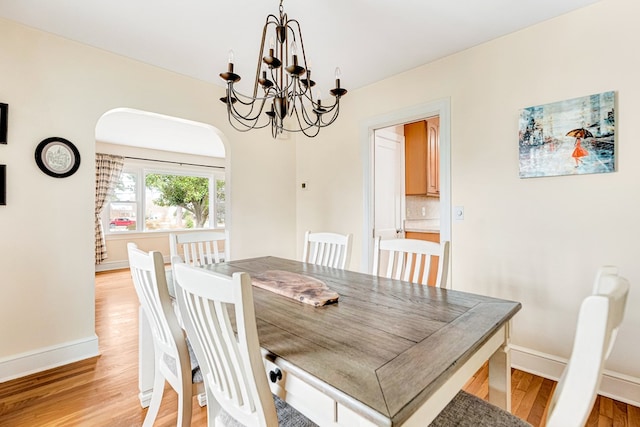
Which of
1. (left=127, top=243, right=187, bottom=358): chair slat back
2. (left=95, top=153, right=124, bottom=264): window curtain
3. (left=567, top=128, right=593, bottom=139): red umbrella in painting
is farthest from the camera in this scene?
(left=95, top=153, right=124, bottom=264): window curtain

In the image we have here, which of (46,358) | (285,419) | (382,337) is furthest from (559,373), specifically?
(46,358)

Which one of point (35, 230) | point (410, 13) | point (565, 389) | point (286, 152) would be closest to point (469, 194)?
point (410, 13)

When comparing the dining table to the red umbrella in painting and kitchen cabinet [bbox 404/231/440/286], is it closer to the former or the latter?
the red umbrella in painting

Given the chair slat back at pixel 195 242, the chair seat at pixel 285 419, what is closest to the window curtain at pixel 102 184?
the chair slat back at pixel 195 242

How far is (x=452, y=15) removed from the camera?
1.93 metres

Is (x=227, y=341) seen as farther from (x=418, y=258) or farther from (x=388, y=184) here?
(x=388, y=184)

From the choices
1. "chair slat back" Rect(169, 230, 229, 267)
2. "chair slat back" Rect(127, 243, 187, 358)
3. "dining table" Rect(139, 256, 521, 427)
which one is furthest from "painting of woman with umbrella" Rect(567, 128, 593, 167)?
"chair slat back" Rect(169, 230, 229, 267)

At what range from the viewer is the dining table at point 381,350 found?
0.69 metres

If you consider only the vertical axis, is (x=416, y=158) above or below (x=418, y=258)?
above

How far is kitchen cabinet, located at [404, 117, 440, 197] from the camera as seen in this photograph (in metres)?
3.54

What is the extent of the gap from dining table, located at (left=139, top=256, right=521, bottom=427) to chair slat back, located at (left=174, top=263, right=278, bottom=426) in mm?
87

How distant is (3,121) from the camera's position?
6.42 feet

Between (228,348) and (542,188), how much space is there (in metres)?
2.20

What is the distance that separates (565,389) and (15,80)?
10.5 ft
